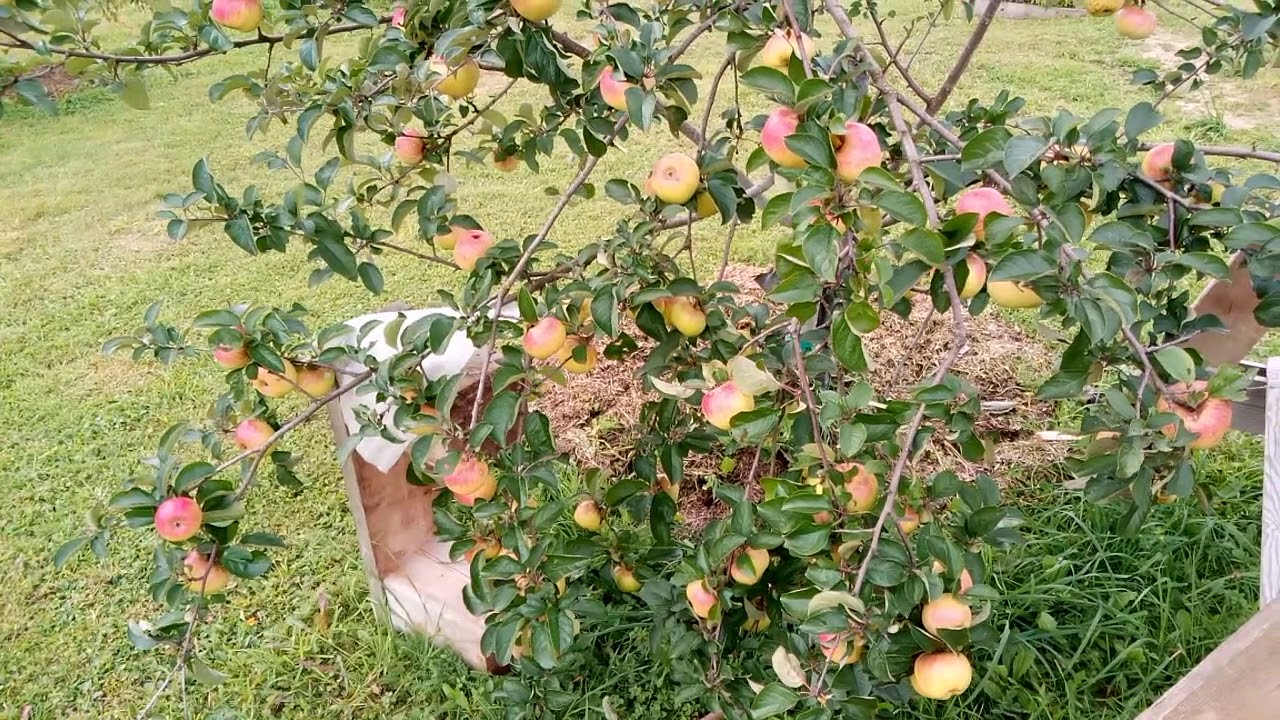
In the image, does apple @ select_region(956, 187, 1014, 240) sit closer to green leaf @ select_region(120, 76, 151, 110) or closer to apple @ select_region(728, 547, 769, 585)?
apple @ select_region(728, 547, 769, 585)

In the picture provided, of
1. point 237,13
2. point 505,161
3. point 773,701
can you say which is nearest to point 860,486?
point 773,701

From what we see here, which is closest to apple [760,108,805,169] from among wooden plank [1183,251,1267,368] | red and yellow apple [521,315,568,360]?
red and yellow apple [521,315,568,360]

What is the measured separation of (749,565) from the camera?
1154 millimetres

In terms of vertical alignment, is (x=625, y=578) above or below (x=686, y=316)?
below

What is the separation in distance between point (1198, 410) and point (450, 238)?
96 centimetres

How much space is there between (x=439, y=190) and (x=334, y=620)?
4.09ft

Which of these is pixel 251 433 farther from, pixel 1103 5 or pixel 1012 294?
pixel 1103 5

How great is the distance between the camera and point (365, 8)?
120 cm

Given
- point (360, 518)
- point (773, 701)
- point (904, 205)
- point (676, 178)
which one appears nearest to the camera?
point (904, 205)

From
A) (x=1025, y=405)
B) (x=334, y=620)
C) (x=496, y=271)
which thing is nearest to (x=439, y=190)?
(x=496, y=271)

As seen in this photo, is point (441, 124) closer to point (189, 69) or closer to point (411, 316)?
point (411, 316)

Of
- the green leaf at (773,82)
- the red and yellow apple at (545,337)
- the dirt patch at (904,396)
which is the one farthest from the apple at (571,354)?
the dirt patch at (904,396)

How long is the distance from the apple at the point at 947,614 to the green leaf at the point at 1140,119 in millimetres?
587

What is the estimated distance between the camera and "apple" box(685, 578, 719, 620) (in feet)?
3.94
